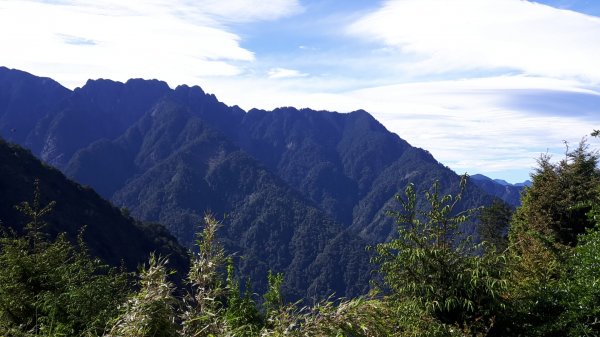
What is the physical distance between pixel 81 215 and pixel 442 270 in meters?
86.3

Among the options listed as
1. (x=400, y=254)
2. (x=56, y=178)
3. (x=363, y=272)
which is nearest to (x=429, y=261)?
(x=400, y=254)

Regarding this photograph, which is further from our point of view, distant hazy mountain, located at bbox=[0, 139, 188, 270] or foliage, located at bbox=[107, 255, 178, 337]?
distant hazy mountain, located at bbox=[0, 139, 188, 270]

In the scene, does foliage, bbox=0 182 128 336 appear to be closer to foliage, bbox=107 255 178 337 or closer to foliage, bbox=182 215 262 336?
foliage, bbox=182 215 262 336

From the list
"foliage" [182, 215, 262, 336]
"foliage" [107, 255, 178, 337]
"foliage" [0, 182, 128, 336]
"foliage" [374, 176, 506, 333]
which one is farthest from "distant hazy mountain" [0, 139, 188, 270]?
"foliage" [107, 255, 178, 337]

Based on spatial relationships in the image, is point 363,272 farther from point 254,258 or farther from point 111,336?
point 111,336

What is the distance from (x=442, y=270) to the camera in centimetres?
776

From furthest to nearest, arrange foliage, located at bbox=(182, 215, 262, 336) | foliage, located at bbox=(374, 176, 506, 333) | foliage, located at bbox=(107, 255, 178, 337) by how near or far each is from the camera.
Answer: foliage, located at bbox=(374, 176, 506, 333)
foliage, located at bbox=(182, 215, 262, 336)
foliage, located at bbox=(107, 255, 178, 337)

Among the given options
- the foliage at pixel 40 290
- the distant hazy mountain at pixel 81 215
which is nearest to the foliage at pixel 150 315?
the foliage at pixel 40 290

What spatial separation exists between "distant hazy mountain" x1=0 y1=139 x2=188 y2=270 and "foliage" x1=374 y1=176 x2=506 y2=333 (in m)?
62.4

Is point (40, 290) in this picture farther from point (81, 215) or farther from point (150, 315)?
point (81, 215)

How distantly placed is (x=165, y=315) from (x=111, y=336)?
1.20ft

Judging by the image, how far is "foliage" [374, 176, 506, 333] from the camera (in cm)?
753

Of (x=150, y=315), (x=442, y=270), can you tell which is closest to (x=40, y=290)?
(x=150, y=315)

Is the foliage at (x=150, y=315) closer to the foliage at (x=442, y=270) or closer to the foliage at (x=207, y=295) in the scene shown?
the foliage at (x=207, y=295)
